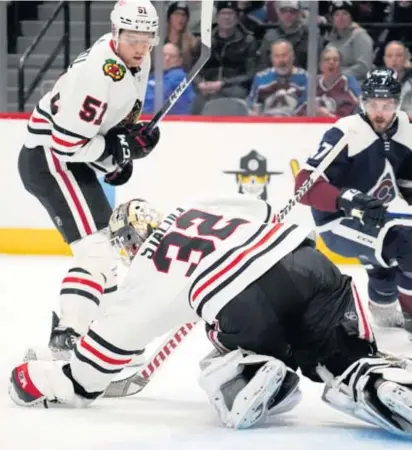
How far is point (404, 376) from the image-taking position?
2.80m

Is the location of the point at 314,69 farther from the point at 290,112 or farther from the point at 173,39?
the point at 173,39

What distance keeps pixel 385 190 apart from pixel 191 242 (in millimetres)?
1697

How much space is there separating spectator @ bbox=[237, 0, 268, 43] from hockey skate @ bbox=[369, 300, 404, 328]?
2182 mm

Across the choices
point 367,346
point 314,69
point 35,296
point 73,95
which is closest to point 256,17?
point 314,69

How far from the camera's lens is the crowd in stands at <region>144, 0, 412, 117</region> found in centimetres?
619

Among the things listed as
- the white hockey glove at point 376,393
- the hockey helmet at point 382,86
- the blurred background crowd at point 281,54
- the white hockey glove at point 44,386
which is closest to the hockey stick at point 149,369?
the white hockey glove at point 44,386

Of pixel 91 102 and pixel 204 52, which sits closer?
pixel 91 102

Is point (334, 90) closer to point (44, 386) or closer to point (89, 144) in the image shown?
point (89, 144)

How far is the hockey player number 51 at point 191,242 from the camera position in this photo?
2.84 metres

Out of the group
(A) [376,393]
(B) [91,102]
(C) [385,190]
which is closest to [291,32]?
(C) [385,190]

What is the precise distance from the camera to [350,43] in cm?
622

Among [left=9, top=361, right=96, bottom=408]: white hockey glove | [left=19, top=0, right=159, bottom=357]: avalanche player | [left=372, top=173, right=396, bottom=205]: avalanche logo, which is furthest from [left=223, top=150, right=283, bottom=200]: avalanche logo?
[left=9, top=361, right=96, bottom=408]: white hockey glove

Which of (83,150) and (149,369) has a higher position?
(83,150)

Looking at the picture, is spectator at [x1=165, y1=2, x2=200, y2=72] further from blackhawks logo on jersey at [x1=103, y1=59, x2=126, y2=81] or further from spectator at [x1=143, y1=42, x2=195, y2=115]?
blackhawks logo on jersey at [x1=103, y1=59, x2=126, y2=81]
